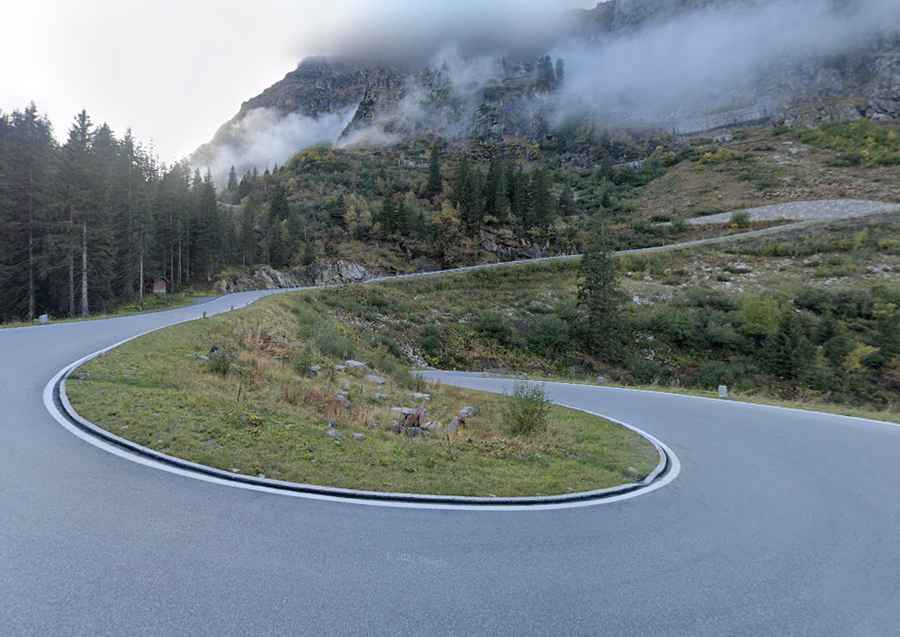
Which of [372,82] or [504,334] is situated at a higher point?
[372,82]

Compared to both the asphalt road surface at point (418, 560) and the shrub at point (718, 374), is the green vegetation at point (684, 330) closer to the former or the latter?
the shrub at point (718, 374)

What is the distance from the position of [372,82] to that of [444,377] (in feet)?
602

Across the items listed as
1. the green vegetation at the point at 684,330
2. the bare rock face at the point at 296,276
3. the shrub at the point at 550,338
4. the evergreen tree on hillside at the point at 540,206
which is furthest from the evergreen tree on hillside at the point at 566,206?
the shrub at the point at 550,338

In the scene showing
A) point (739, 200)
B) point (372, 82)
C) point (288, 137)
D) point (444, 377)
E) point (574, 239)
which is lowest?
point (444, 377)

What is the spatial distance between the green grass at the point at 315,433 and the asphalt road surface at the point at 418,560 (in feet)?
2.42

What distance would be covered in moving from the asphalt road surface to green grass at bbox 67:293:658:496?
2.42ft

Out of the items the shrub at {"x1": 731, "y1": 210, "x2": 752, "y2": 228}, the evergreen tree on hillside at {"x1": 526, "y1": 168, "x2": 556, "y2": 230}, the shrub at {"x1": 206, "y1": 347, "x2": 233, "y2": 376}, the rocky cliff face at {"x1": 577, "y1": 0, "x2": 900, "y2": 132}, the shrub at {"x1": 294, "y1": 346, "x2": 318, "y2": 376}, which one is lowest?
the shrub at {"x1": 294, "y1": 346, "x2": 318, "y2": 376}

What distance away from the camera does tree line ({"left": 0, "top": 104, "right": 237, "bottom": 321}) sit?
30375 mm

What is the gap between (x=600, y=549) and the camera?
476 cm

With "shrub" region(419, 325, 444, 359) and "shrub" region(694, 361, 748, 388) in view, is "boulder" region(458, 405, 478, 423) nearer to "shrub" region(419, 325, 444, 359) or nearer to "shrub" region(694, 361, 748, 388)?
"shrub" region(419, 325, 444, 359)

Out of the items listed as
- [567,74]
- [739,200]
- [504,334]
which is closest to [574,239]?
[739,200]

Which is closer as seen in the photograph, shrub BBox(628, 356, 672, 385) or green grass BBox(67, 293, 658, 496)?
green grass BBox(67, 293, 658, 496)

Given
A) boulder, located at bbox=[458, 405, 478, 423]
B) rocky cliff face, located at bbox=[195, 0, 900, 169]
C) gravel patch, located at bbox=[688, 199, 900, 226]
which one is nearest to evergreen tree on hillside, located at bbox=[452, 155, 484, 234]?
gravel patch, located at bbox=[688, 199, 900, 226]

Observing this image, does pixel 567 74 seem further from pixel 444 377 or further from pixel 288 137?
pixel 444 377
